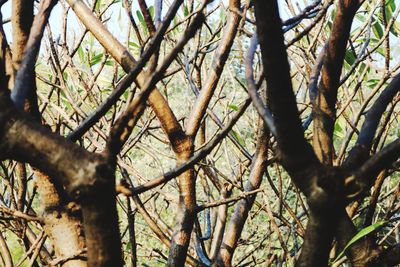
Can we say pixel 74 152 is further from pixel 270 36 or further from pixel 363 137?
pixel 363 137

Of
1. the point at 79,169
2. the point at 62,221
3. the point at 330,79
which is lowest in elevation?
the point at 79,169

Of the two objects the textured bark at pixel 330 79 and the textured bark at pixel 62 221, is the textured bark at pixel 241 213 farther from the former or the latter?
the textured bark at pixel 62 221

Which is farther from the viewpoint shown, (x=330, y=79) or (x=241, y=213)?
(x=241, y=213)

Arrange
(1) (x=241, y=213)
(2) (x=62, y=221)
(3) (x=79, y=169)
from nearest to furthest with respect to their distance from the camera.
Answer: (3) (x=79, y=169) < (2) (x=62, y=221) < (1) (x=241, y=213)

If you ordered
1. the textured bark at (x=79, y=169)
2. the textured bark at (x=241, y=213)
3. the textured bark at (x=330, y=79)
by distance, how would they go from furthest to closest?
the textured bark at (x=241, y=213) < the textured bark at (x=330, y=79) < the textured bark at (x=79, y=169)

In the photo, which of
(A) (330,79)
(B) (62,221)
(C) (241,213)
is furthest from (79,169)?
(C) (241,213)

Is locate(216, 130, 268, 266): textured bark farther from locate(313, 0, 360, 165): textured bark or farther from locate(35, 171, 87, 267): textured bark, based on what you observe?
locate(35, 171, 87, 267): textured bark

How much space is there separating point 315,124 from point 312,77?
3.6 inches

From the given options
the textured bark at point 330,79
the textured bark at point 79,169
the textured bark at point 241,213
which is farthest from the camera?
the textured bark at point 241,213

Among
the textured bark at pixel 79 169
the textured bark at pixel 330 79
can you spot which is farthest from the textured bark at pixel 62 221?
the textured bark at pixel 330 79

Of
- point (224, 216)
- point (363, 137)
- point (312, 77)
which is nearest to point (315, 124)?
point (312, 77)

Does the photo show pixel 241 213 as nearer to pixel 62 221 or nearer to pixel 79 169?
pixel 62 221

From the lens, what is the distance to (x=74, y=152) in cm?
60

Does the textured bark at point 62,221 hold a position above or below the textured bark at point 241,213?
below
